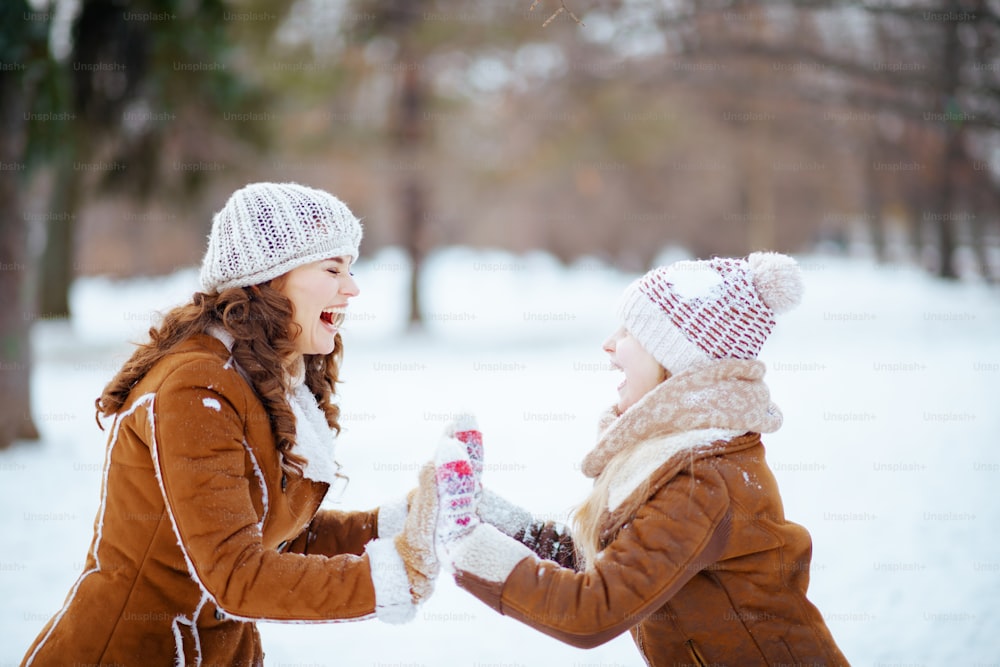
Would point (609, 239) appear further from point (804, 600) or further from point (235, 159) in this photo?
point (804, 600)

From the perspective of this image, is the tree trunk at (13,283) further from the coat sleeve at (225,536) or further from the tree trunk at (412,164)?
the tree trunk at (412,164)

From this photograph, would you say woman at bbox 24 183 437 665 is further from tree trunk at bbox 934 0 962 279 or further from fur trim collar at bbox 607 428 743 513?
tree trunk at bbox 934 0 962 279

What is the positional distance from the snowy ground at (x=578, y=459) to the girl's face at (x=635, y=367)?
1.38 m

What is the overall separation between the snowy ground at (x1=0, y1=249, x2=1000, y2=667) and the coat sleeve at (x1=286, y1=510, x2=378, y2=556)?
2.74ft

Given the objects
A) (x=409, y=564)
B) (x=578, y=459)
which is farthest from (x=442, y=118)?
(x=409, y=564)

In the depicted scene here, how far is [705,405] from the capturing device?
2.14 meters

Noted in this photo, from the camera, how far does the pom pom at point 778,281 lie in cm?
219

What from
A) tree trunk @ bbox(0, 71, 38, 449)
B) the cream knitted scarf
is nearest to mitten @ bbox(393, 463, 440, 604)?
the cream knitted scarf

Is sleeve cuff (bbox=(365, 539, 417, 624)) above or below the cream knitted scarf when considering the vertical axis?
below

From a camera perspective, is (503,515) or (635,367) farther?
(503,515)

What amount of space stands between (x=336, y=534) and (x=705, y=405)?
4.28ft

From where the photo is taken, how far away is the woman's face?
233 cm

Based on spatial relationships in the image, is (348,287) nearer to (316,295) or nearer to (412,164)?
(316,295)

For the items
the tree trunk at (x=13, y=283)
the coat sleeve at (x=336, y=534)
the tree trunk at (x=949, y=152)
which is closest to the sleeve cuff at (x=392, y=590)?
the coat sleeve at (x=336, y=534)
